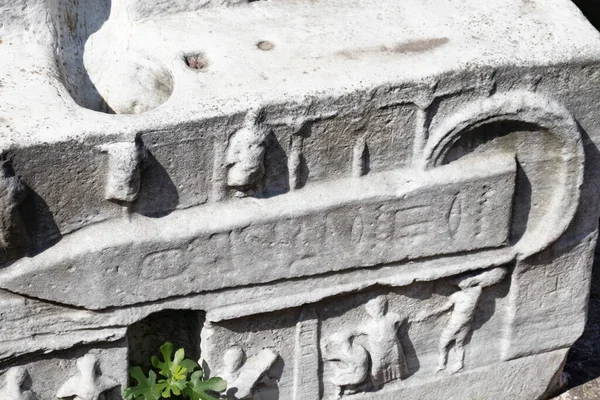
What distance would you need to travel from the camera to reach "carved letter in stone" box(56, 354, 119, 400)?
3582 mm

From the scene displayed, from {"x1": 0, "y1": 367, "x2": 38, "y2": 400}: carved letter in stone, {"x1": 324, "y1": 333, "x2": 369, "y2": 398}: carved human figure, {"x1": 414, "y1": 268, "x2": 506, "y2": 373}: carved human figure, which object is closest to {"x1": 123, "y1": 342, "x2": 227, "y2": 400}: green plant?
{"x1": 0, "y1": 367, "x2": 38, "y2": 400}: carved letter in stone

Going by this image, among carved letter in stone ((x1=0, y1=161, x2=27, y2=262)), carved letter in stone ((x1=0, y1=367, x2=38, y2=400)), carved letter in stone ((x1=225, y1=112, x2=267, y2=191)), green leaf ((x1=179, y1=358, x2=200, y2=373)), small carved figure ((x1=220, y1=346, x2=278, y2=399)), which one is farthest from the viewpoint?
small carved figure ((x1=220, y1=346, x2=278, y2=399))

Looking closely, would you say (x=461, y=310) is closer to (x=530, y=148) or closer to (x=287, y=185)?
(x=530, y=148)

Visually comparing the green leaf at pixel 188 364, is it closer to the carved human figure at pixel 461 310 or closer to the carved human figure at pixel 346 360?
the carved human figure at pixel 346 360

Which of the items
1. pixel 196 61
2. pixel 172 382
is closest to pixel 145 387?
pixel 172 382

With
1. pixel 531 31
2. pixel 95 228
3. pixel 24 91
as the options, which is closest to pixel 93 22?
pixel 24 91

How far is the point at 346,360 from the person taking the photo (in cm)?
386

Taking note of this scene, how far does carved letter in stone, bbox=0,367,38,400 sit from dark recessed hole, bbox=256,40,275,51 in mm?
1117

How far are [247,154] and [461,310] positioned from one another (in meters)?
0.94

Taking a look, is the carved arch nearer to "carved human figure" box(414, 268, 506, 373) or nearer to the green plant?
"carved human figure" box(414, 268, 506, 373)

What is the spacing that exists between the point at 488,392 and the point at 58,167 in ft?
5.57

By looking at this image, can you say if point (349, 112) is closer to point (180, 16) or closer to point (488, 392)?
point (180, 16)

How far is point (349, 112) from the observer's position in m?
3.44

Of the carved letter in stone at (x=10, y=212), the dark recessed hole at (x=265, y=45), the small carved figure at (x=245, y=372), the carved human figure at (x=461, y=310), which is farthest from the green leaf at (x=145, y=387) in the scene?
the dark recessed hole at (x=265, y=45)
